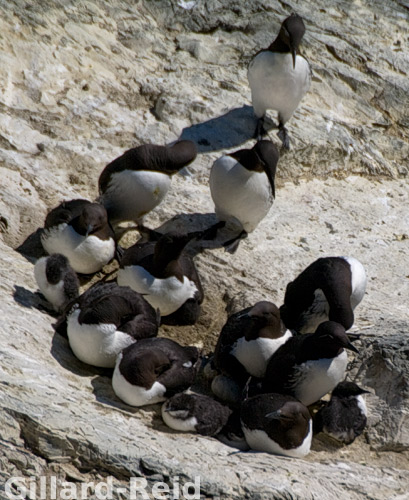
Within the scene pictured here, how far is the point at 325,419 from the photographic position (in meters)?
6.87

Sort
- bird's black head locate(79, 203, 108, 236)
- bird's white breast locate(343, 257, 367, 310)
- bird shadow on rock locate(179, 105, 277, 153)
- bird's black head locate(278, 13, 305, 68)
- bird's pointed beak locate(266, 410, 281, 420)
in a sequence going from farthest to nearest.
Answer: bird shadow on rock locate(179, 105, 277, 153)
bird's black head locate(278, 13, 305, 68)
bird's black head locate(79, 203, 108, 236)
bird's white breast locate(343, 257, 367, 310)
bird's pointed beak locate(266, 410, 281, 420)

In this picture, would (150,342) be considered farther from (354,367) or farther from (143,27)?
(143,27)

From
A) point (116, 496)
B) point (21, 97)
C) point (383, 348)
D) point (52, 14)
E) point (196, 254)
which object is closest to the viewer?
point (116, 496)

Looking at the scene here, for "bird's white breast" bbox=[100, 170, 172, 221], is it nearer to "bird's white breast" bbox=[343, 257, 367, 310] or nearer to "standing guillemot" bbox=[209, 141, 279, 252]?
"standing guillemot" bbox=[209, 141, 279, 252]

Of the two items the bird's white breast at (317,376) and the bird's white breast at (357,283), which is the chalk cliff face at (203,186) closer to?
the bird's white breast at (357,283)

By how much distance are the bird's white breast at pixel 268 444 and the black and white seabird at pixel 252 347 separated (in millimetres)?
802

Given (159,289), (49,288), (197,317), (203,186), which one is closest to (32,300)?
(49,288)

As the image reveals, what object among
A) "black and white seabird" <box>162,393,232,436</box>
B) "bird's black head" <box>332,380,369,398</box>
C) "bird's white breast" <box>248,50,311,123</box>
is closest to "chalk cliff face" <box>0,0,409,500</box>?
"black and white seabird" <box>162,393,232,436</box>

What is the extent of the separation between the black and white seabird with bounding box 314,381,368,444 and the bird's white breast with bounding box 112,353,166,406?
4.34 feet

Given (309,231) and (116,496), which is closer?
(116,496)

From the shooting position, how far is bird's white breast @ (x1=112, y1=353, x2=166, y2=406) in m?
6.67

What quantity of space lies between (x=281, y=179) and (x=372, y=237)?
4.78 ft

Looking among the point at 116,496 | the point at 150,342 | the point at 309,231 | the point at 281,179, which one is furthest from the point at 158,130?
the point at 116,496

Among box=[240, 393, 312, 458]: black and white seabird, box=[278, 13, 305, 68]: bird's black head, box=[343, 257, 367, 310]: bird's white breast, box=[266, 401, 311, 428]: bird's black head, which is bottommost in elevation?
box=[240, 393, 312, 458]: black and white seabird
